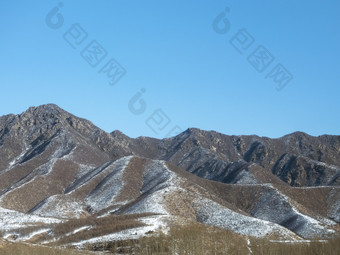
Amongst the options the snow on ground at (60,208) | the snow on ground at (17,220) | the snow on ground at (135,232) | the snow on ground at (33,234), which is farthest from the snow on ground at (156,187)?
the snow on ground at (135,232)

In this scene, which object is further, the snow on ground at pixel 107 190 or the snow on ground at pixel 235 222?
the snow on ground at pixel 107 190

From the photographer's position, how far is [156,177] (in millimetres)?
101625

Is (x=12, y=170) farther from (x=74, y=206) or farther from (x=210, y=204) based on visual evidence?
(x=210, y=204)

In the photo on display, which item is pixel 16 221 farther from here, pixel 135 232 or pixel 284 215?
pixel 284 215

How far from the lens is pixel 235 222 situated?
55.3 m

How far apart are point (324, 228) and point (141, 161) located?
60591 mm

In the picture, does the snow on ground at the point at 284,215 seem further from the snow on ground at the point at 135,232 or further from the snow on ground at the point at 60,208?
the snow on ground at the point at 60,208

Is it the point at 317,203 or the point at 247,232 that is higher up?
the point at 247,232

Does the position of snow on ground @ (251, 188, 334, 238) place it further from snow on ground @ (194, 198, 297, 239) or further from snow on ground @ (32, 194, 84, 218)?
snow on ground @ (32, 194, 84, 218)

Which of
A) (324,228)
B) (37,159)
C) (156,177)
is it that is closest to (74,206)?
(156,177)

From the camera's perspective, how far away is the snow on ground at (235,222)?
163 feet

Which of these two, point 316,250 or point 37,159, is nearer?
point 316,250

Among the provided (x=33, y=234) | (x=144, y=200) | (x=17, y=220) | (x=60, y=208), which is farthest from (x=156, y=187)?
(x=33, y=234)

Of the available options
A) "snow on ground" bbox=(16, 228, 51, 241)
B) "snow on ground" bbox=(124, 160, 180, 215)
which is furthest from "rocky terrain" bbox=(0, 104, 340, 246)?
"snow on ground" bbox=(124, 160, 180, 215)
